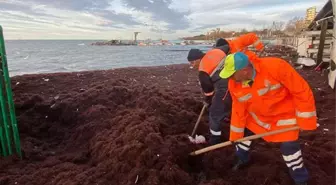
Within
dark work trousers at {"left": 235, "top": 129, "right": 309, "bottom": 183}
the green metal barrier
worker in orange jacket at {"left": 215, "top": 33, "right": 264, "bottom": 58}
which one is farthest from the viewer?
worker in orange jacket at {"left": 215, "top": 33, "right": 264, "bottom": 58}

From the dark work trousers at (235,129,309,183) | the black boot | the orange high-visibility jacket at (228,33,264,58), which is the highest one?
the orange high-visibility jacket at (228,33,264,58)

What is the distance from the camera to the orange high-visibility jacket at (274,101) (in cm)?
240

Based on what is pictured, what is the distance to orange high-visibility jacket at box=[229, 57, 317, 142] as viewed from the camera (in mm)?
2396

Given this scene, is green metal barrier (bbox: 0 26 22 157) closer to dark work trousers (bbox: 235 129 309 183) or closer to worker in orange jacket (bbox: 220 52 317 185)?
worker in orange jacket (bbox: 220 52 317 185)

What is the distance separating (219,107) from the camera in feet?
12.8

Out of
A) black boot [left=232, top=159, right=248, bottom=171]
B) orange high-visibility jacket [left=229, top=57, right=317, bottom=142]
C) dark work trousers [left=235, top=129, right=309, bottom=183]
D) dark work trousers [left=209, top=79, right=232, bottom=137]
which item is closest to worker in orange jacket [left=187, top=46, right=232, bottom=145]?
dark work trousers [left=209, top=79, right=232, bottom=137]

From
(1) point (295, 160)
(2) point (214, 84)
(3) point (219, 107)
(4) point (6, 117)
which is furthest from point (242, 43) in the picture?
(4) point (6, 117)

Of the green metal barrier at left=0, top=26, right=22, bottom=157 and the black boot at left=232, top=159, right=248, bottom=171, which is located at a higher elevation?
the green metal barrier at left=0, top=26, right=22, bottom=157

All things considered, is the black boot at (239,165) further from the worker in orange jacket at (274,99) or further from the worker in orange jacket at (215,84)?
the worker in orange jacket at (215,84)

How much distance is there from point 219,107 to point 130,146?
4.84 feet

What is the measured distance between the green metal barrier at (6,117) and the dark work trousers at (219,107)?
282 centimetres

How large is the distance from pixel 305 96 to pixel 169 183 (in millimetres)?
1633

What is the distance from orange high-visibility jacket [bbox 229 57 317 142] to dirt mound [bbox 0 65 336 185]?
2.04 feet

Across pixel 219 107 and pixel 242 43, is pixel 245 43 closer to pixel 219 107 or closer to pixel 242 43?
pixel 242 43
